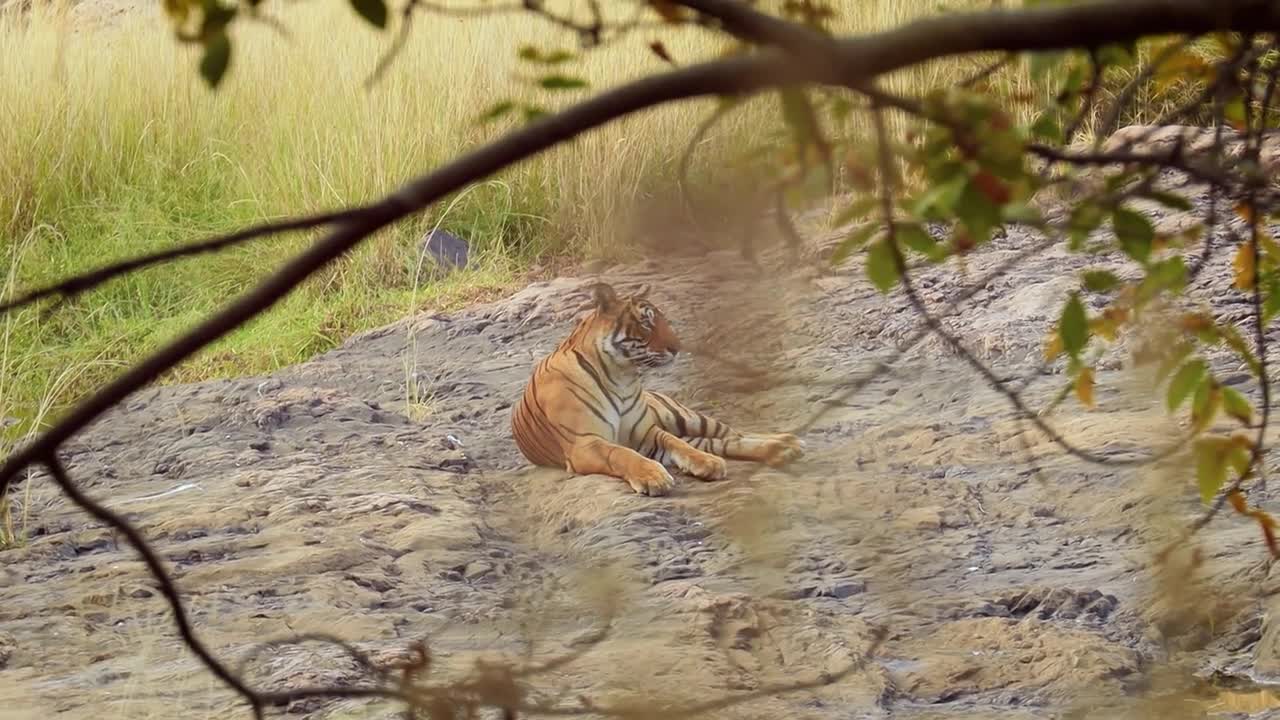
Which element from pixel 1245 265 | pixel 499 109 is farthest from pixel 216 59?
pixel 1245 265

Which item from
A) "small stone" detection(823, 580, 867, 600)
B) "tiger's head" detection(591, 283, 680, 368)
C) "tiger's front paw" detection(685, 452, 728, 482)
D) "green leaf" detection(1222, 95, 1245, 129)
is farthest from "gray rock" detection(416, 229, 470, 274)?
"green leaf" detection(1222, 95, 1245, 129)

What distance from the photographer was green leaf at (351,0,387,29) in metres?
1.40

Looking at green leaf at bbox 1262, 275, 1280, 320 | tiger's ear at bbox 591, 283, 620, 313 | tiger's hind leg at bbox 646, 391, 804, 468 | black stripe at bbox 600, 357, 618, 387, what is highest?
green leaf at bbox 1262, 275, 1280, 320

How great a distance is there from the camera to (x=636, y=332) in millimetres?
5742

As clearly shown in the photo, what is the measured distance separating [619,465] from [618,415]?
46cm

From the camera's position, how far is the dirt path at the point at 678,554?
11.9ft

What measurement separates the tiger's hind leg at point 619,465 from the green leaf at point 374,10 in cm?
364

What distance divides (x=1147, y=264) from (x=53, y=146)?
7.96 metres

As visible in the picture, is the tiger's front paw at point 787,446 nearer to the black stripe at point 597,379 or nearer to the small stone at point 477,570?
the black stripe at point 597,379

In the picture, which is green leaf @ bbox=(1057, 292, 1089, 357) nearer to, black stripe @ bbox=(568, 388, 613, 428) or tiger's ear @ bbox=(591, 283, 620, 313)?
black stripe @ bbox=(568, 388, 613, 428)

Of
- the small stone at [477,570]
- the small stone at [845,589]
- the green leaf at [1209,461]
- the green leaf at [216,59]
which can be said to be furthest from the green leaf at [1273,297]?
the small stone at [477,570]

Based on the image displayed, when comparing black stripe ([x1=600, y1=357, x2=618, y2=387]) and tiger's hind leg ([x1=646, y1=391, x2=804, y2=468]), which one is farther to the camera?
black stripe ([x1=600, y1=357, x2=618, y2=387])

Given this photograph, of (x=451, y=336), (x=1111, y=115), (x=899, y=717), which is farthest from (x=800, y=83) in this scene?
(x=451, y=336)

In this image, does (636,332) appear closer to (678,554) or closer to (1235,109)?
(678,554)
